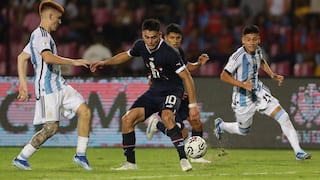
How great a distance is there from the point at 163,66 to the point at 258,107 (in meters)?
2.61

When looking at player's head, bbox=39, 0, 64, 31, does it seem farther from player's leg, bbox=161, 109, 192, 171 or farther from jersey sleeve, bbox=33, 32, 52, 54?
player's leg, bbox=161, 109, 192, 171

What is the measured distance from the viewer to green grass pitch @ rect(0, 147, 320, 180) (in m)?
11.5

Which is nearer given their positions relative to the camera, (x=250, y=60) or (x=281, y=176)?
(x=281, y=176)

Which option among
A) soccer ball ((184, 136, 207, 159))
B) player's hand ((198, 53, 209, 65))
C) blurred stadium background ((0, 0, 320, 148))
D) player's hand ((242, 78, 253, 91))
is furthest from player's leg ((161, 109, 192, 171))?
blurred stadium background ((0, 0, 320, 148))

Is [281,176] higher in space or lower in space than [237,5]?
lower

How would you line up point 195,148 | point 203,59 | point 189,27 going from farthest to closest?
point 189,27 → point 203,59 → point 195,148

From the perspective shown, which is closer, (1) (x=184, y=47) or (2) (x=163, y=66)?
(2) (x=163, y=66)

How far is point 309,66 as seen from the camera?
18.9 metres

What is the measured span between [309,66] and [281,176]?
25.0 ft

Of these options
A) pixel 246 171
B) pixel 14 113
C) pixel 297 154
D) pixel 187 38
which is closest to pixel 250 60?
pixel 297 154

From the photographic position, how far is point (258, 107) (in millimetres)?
14375

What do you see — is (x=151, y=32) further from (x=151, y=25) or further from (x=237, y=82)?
(x=237, y=82)

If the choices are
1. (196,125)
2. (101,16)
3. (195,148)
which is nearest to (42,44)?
(195,148)

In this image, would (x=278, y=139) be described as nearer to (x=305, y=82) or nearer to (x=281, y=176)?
(x=305, y=82)
